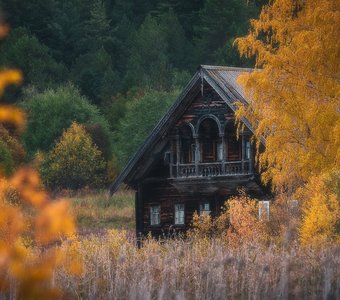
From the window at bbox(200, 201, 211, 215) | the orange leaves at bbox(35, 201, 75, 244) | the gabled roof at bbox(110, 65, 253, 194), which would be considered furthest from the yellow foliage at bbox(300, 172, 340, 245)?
the orange leaves at bbox(35, 201, 75, 244)

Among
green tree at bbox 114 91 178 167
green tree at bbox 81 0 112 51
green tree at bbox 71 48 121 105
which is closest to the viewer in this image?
green tree at bbox 114 91 178 167

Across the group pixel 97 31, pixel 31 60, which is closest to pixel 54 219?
pixel 31 60

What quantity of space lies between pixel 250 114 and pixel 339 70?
2908 mm

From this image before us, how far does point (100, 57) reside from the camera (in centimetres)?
9025

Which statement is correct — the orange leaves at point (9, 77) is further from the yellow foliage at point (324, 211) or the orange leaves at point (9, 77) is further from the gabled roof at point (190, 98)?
the gabled roof at point (190, 98)

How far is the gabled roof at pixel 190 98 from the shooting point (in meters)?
31.9

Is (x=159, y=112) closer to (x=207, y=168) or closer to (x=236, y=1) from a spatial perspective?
(x=236, y=1)

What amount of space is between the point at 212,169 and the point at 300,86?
46.1 ft

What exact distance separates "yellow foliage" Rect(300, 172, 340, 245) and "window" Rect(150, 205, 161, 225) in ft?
48.2

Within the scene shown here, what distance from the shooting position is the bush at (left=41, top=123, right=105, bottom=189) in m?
65.9

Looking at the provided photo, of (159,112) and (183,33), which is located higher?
(183,33)

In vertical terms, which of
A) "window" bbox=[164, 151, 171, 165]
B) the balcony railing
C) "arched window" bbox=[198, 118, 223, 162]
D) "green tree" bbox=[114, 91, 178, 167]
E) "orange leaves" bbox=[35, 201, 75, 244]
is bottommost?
"orange leaves" bbox=[35, 201, 75, 244]

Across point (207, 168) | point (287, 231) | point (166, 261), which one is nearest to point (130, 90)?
point (207, 168)

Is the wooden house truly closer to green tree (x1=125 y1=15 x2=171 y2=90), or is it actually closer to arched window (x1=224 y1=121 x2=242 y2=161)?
Answer: arched window (x1=224 y1=121 x2=242 y2=161)
